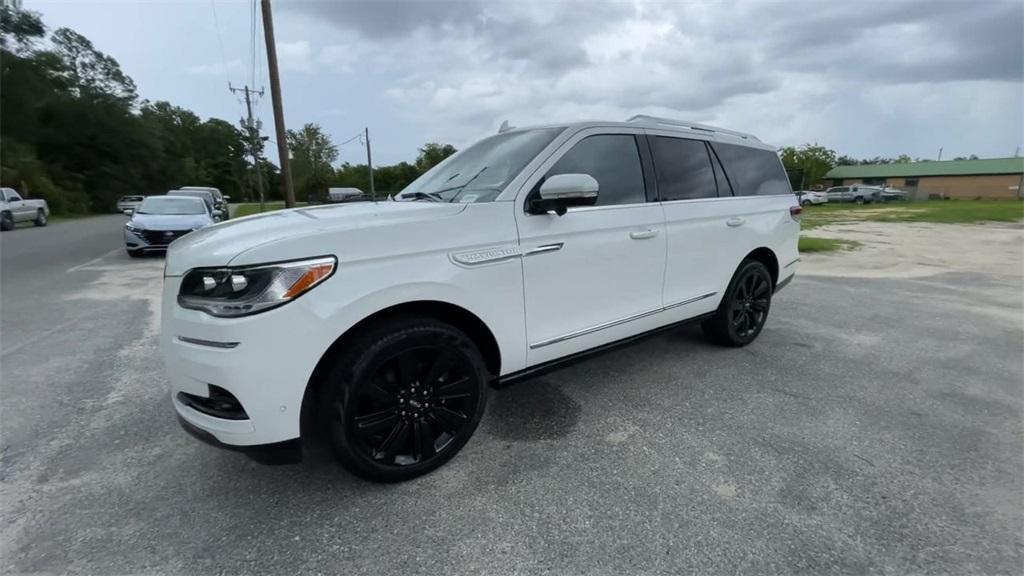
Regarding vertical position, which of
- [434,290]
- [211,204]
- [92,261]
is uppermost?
[211,204]

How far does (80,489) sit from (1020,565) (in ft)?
14.0

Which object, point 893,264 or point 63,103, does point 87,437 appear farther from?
point 63,103

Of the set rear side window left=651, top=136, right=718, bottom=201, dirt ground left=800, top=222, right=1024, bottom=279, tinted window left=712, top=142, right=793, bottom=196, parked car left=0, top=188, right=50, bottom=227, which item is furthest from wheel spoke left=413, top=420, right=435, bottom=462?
parked car left=0, top=188, right=50, bottom=227

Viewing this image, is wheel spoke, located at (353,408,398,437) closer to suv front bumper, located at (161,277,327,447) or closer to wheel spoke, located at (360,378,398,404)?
wheel spoke, located at (360,378,398,404)

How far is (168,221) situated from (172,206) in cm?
119

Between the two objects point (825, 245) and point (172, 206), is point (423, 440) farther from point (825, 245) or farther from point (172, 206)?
point (172, 206)

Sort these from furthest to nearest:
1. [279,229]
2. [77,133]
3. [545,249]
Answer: [77,133]
[545,249]
[279,229]

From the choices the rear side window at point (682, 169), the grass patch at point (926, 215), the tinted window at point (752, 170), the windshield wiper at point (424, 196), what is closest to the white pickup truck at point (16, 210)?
the windshield wiper at point (424, 196)

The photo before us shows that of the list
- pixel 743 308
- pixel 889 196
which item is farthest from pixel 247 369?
pixel 889 196

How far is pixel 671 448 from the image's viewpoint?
9.43 feet

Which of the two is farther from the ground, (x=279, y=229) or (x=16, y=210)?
(x=16, y=210)

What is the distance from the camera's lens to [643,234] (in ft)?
11.1

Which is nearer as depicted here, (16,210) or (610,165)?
(610,165)

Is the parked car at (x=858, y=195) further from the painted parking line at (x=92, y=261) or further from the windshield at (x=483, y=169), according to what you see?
the painted parking line at (x=92, y=261)
